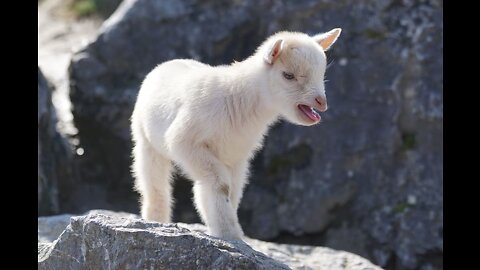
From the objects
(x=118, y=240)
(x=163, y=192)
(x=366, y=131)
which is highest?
(x=366, y=131)

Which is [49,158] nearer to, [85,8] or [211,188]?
[211,188]

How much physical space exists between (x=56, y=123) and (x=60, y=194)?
2.90 ft

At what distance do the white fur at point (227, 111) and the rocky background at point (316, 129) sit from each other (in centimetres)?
330

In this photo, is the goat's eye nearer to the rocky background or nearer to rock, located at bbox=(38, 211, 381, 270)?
rock, located at bbox=(38, 211, 381, 270)

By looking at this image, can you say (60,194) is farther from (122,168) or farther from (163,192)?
(163,192)

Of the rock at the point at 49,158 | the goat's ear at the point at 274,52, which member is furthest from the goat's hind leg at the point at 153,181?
the rock at the point at 49,158

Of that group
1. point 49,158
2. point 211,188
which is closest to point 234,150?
point 211,188

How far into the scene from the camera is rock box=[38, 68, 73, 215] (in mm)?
10969

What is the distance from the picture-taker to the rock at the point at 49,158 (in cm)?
1097

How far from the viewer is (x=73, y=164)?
1197cm

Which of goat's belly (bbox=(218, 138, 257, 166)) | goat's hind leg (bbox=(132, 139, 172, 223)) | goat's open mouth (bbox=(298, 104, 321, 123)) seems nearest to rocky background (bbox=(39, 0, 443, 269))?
goat's hind leg (bbox=(132, 139, 172, 223))

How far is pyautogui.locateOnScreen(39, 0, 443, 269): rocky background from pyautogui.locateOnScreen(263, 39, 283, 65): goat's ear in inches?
165

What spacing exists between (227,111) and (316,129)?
4.21 meters
